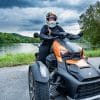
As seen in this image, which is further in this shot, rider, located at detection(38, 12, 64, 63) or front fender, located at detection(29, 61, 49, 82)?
rider, located at detection(38, 12, 64, 63)

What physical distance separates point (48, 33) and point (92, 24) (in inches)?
2334

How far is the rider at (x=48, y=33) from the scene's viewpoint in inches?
274

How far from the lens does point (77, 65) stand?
241 inches

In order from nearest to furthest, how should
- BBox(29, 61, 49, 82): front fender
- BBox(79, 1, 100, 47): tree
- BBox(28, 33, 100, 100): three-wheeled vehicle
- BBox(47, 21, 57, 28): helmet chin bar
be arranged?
BBox(28, 33, 100, 100): three-wheeled vehicle < BBox(29, 61, 49, 82): front fender < BBox(47, 21, 57, 28): helmet chin bar < BBox(79, 1, 100, 47): tree

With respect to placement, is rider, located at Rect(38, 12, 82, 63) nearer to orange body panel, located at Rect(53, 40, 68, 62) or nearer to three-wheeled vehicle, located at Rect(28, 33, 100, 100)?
orange body panel, located at Rect(53, 40, 68, 62)

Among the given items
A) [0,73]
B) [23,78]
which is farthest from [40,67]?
[0,73]

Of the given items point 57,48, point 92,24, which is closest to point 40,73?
point 57,48

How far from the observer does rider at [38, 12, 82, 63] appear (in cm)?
696

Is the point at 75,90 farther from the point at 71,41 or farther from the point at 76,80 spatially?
the point at 71,41

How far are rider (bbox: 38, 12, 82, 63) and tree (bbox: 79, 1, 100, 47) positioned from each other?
55413 mm

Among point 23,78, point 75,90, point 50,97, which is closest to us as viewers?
point 75,90

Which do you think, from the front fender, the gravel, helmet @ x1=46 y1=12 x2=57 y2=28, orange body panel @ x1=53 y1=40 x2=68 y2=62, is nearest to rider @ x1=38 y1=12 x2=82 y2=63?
helmet @ x1=46 y1=12 x2=57 y2=28

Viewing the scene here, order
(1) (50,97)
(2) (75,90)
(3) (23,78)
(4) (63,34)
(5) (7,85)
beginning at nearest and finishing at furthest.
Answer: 1. (2) (75,90)
2. (1) (50,97)
3. (4) (63,34)
4. (5) (7,85)
5. (3) (23,78)

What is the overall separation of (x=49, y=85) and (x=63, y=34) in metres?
1.16
